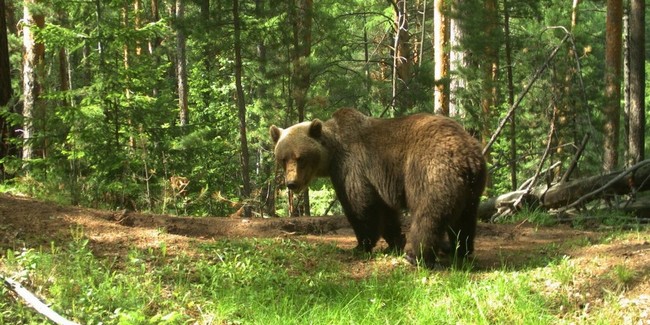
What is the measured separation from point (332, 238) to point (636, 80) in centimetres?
1303

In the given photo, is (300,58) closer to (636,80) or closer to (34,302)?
(636,80)

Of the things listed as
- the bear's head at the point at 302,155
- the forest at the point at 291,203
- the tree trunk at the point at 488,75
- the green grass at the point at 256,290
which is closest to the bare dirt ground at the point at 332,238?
the forest at the point at 291,203

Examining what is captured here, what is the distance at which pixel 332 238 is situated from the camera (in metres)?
7.82

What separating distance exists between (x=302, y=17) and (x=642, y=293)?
11765 millimetres

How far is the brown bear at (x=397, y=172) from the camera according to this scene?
5.66 m

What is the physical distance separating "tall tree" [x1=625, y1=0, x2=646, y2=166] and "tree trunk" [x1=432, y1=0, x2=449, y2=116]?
567cm

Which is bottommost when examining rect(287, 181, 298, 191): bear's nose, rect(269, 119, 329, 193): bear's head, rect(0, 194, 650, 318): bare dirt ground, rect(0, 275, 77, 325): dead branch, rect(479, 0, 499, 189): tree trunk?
rect(0, 194, 650, 318): bare dirt ground

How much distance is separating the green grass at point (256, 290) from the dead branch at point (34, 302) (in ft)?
0.45

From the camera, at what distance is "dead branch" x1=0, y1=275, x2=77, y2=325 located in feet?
10.3

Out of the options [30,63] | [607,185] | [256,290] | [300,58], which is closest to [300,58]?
[300,58]

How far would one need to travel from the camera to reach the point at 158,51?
39.8 feet

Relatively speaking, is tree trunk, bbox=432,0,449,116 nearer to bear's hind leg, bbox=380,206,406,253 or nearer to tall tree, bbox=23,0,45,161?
bear's hind leg, bbox=380,206,406,253

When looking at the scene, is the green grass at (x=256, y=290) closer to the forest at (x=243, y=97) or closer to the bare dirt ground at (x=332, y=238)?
the bare dirt ground at (x=332, y=238)

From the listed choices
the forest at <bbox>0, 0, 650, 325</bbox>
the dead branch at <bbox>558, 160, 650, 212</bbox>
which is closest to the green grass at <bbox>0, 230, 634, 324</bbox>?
the forest at <bbox>0, 0, 650, 325</bbox>
